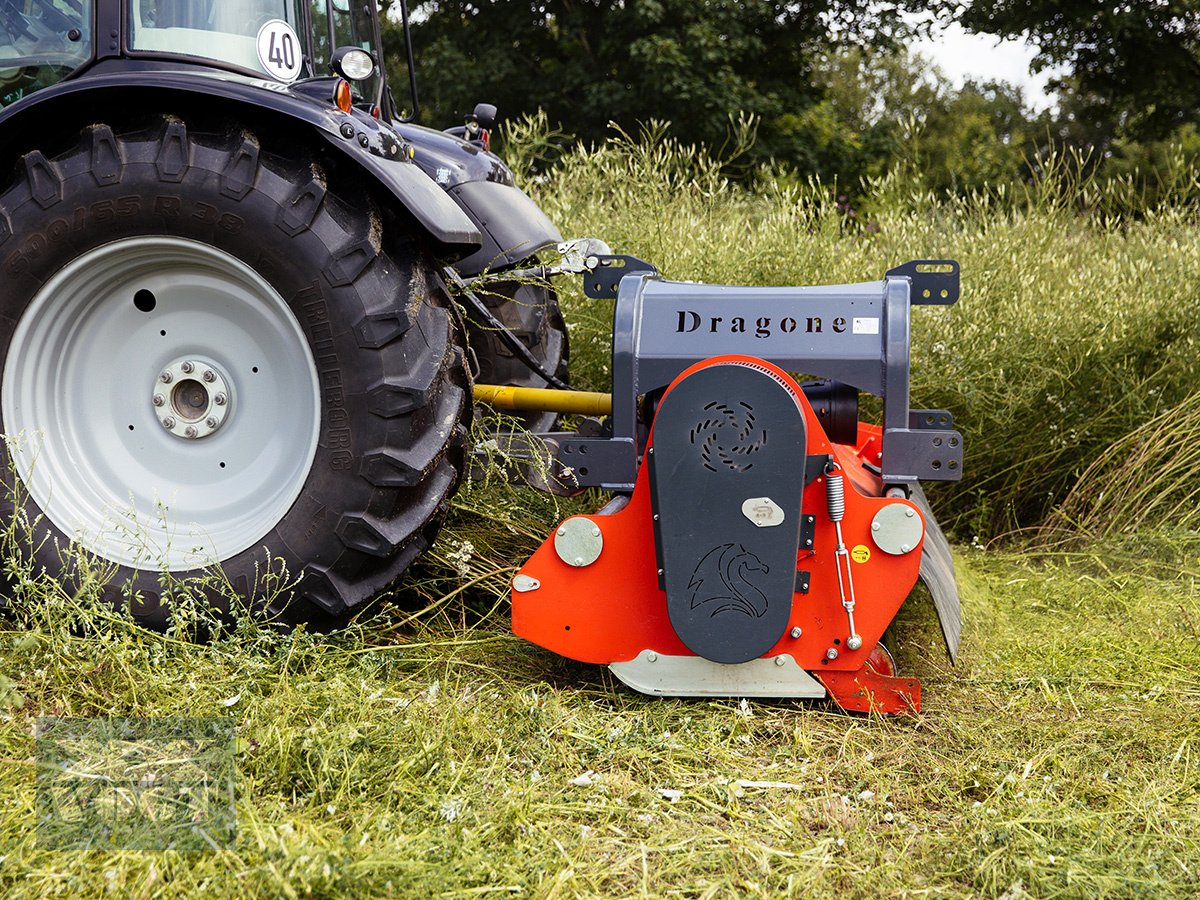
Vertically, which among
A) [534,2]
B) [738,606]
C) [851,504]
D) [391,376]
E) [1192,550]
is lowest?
[1192,550]

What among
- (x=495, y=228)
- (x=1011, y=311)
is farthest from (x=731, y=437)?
(x=1011, y=311)

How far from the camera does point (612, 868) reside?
1825 millimetres

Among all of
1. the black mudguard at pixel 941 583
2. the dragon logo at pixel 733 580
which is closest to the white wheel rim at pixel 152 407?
the dragon logo at pixel 733 580

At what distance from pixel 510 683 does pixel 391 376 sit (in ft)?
2.47

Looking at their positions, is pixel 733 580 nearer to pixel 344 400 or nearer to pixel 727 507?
pixel 727 507

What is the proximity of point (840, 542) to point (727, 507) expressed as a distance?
0.26 metres

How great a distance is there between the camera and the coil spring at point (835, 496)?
2.41 meters

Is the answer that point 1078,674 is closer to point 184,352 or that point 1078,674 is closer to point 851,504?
point 851,504

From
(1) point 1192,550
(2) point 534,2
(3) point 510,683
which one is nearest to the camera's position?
(3) point 510,683

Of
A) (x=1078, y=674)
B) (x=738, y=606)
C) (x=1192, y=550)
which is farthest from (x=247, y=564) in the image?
(x=1192, y=550)

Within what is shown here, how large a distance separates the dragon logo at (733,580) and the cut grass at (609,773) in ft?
0.71

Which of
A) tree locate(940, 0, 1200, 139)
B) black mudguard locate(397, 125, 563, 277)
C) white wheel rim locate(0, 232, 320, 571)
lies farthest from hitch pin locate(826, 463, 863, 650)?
tree locate(940, 0, 1200, 139)

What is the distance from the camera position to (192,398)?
2.73 m

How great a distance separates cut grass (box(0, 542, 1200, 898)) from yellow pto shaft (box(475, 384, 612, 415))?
61 centimetres
